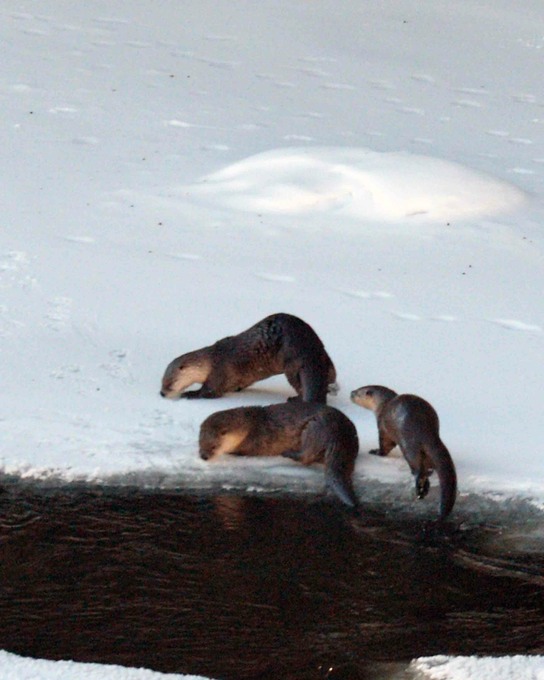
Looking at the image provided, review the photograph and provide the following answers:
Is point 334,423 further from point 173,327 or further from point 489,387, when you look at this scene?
point 173,327

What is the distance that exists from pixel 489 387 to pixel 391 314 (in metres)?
0.91

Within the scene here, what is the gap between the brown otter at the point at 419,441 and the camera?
463 cm

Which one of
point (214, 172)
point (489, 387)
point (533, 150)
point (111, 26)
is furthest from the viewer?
point (111, 26)

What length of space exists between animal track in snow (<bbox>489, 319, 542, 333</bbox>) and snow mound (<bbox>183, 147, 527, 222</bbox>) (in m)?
1.50

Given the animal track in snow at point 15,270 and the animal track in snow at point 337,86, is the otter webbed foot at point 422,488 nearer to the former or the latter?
the animal track in snow at point 15,270

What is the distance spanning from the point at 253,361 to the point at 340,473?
100 centimetres

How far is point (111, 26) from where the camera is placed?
12.5 metres

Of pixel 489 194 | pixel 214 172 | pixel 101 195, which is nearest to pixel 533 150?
pixel 489 194

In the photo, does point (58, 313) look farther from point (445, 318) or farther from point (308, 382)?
point (445, 318)

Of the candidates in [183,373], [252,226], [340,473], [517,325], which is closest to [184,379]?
[183,373]

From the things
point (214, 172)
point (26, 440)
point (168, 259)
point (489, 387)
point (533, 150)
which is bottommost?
point (26, 440)

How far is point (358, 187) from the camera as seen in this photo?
8219 mm

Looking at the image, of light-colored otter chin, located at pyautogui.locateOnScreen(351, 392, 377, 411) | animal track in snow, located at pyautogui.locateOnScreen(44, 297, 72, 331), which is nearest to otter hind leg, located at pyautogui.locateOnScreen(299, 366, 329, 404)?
light-colored otter chin, located at pyautogui.locateOnScreen(351, 392, 377, 411)

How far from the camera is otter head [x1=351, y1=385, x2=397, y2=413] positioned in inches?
209
